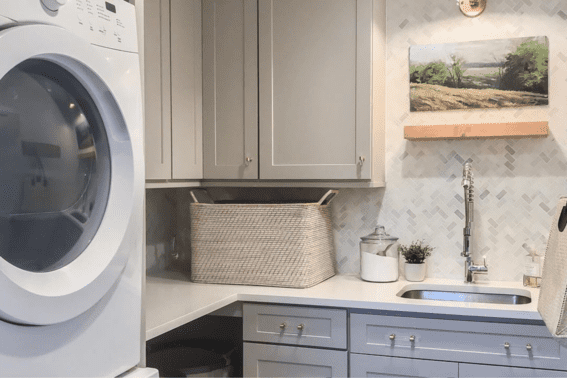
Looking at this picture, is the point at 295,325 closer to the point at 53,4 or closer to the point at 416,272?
the point at 416,272

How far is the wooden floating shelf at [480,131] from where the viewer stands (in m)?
2.36

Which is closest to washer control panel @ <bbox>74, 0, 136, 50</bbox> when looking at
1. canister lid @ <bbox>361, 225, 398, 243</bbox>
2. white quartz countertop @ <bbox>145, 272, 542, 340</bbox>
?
white quartz countertop @ <bbox>145, 272, 542, 340</bbox>

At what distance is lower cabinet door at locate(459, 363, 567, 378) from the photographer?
1.91 m

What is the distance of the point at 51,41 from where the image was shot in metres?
1.07

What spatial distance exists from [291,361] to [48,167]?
142 centimetres

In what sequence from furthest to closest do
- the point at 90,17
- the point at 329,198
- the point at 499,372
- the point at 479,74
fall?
the point at 329,198
the point at 479,74
the point at 499,372
the point at 90,17

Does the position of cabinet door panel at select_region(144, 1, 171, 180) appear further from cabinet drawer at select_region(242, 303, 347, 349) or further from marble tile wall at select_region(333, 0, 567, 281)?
marble tile wall at select_region(333, 0, 567, 281)

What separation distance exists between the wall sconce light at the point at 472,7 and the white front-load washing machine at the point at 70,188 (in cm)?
170

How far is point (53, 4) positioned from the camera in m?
1.10

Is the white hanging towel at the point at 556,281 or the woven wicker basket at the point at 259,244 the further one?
the woven wicker basket at the point at 259,244

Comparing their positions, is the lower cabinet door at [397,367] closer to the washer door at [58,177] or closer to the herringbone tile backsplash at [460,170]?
the herringbone tile backsplash at [460,170]

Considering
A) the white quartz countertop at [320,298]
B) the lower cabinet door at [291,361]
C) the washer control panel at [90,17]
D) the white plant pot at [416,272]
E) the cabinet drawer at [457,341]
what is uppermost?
the washer control panel at [90,17]

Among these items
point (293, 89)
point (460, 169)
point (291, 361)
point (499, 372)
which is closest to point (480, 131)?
point (460, 169)

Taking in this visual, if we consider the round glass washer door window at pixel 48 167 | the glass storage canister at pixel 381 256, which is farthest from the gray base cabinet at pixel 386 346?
the round glass washer door window at pixel 48 167
